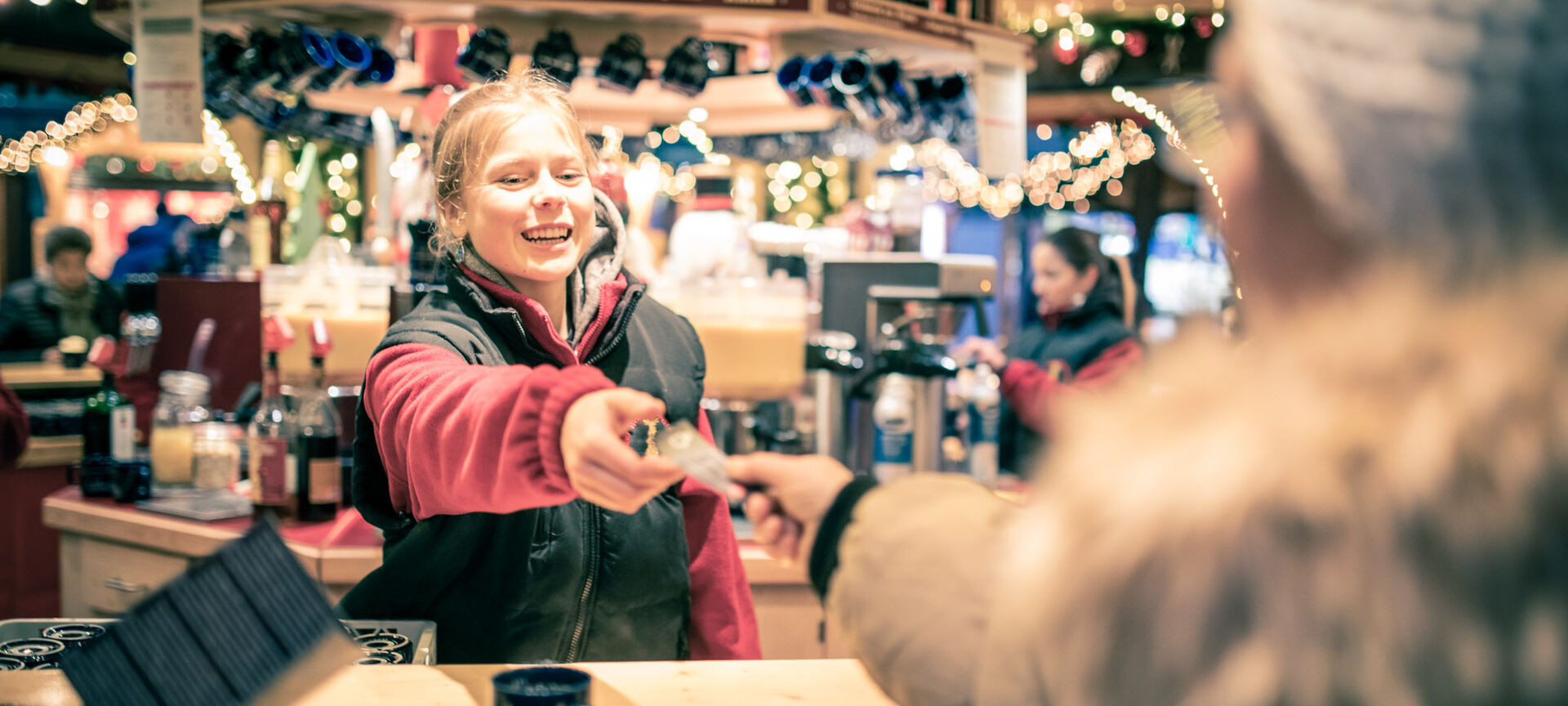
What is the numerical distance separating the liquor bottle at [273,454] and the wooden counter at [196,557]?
0.07 m

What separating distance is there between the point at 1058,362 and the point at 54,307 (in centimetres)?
446

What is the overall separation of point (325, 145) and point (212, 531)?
619cm

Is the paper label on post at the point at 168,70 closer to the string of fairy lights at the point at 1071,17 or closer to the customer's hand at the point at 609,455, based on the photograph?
the customer's hand at the point at 609,455

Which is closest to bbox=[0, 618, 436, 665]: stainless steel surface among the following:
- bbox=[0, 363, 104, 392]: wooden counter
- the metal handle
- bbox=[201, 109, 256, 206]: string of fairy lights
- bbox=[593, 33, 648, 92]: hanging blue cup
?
the metal handle

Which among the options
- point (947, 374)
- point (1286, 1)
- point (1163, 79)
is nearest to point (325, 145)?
point (1163, 79)

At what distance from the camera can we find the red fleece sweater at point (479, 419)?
39.8 inches

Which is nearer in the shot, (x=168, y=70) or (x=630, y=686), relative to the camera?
(x=630, y=686)

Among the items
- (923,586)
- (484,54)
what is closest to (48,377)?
(484,54)

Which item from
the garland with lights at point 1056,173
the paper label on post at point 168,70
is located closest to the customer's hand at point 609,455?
the paper label on post at point 168,70

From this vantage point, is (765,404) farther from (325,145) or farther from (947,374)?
(325,145)

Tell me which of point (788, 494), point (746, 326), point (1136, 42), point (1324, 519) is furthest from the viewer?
point (1136, 42)

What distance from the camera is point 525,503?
1069mm

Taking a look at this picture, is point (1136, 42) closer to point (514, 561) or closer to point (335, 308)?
point (335, 308)

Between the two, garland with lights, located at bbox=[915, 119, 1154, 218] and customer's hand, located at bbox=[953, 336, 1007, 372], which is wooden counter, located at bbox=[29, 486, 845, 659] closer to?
customer's hand, located at bbox=[953, 336, 1007, 372]
